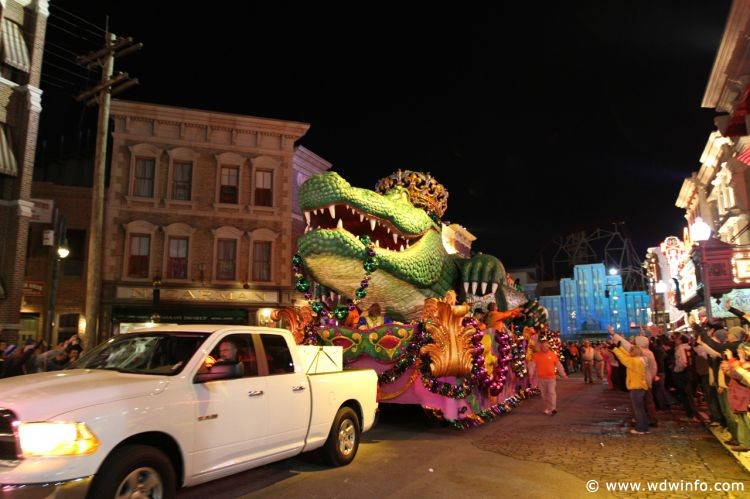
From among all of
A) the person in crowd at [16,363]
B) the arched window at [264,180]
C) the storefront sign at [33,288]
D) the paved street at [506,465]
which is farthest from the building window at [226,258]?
the paved street at [506,465]

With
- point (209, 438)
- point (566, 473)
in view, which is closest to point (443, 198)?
point (566, 473)

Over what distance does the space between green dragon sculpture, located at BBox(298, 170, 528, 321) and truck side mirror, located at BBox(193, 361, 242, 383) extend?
2834 millimetres

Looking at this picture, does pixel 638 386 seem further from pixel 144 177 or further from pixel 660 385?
pixel 144 177

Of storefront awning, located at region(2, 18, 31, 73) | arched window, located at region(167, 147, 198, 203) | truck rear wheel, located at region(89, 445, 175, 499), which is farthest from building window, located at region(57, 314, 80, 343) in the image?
truck rear wheel, located at region(89, 445, 175, 499)

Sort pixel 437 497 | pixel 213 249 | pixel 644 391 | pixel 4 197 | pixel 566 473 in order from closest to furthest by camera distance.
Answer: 1. pixel 437 497
2. pixel 566 473
3. pixel 644 391
4. pixel 4 197
5. pixel 213 249

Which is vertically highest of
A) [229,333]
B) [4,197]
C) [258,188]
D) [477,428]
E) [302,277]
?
[258,188]

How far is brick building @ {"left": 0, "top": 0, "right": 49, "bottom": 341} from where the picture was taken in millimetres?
16266

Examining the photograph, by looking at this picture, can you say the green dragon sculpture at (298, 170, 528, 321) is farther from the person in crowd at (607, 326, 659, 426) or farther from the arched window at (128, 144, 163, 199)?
the arched window at (128, 144, 163, 199)

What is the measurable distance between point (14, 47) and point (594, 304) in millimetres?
52772

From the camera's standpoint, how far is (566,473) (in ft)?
18.2

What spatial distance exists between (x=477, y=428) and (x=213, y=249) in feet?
51.9

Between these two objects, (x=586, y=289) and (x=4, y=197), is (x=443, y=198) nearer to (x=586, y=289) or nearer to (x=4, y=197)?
(x=4, y=197)

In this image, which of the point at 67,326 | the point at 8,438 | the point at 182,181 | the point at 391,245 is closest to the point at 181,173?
the point at 182,181

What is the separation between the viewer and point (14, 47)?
1650cm
